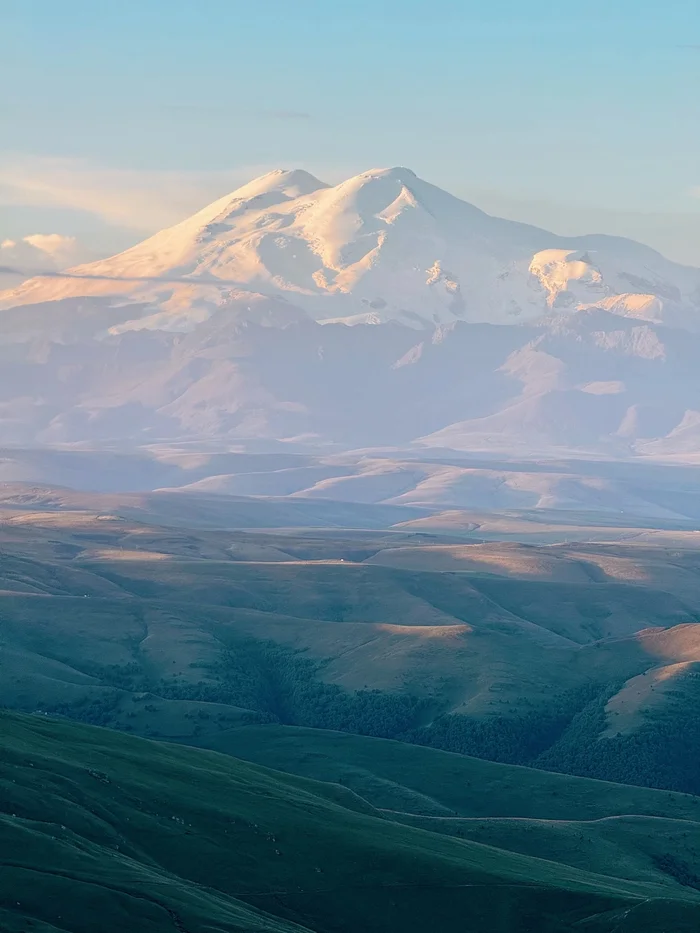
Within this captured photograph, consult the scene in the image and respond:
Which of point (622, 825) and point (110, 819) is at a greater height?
point (110, 819)

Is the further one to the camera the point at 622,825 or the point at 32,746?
the point at 622,825

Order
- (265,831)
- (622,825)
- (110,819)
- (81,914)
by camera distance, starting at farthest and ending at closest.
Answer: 1. (622,825)
2. (265,831)
3. (110,819)
4. (81,914)

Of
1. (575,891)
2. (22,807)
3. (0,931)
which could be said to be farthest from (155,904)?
(575,891)

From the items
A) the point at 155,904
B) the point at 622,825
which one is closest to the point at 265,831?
the point at 155,904

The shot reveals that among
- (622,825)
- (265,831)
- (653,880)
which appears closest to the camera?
(265,831)

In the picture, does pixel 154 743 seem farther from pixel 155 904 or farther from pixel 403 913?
pixel 155 904

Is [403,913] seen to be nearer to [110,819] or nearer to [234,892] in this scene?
[234,892]
